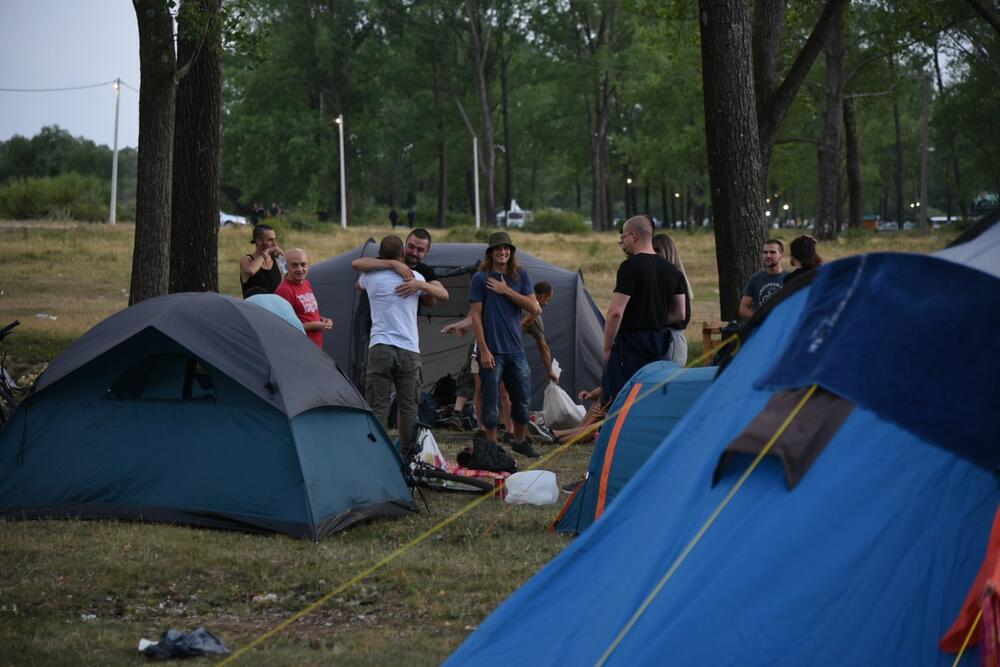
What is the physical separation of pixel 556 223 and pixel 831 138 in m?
14.9

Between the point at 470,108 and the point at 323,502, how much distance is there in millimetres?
47366

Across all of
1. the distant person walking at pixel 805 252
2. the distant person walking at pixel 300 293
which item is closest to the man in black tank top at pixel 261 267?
the distant person walking at pixel 300 293

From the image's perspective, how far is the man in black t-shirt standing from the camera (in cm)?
798

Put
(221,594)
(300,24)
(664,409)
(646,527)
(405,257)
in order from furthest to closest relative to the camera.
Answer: (300,24) < (405,257) < (664,409) < (221,594) < (646,527)

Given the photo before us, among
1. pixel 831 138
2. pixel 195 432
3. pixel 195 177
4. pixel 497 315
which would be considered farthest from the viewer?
pixel 831 138

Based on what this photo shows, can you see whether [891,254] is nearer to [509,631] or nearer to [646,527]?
[646,527]

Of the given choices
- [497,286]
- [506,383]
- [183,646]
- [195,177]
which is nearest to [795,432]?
[183,646]

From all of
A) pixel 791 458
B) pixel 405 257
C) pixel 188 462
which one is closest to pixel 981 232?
pixel 791 458

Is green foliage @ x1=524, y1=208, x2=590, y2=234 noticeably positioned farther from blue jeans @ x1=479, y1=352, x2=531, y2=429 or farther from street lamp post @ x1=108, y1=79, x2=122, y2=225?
blue jeans @ x1=479, y1=352, x2=531, y2=429

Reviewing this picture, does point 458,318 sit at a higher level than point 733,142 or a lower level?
lower

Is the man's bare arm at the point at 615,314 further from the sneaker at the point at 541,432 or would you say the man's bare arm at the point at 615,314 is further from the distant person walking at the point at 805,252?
the sneaker at the point at 541,432

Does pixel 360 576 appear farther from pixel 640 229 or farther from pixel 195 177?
pixel 195 177

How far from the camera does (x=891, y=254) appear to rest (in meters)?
3.88

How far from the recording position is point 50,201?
36906mm
